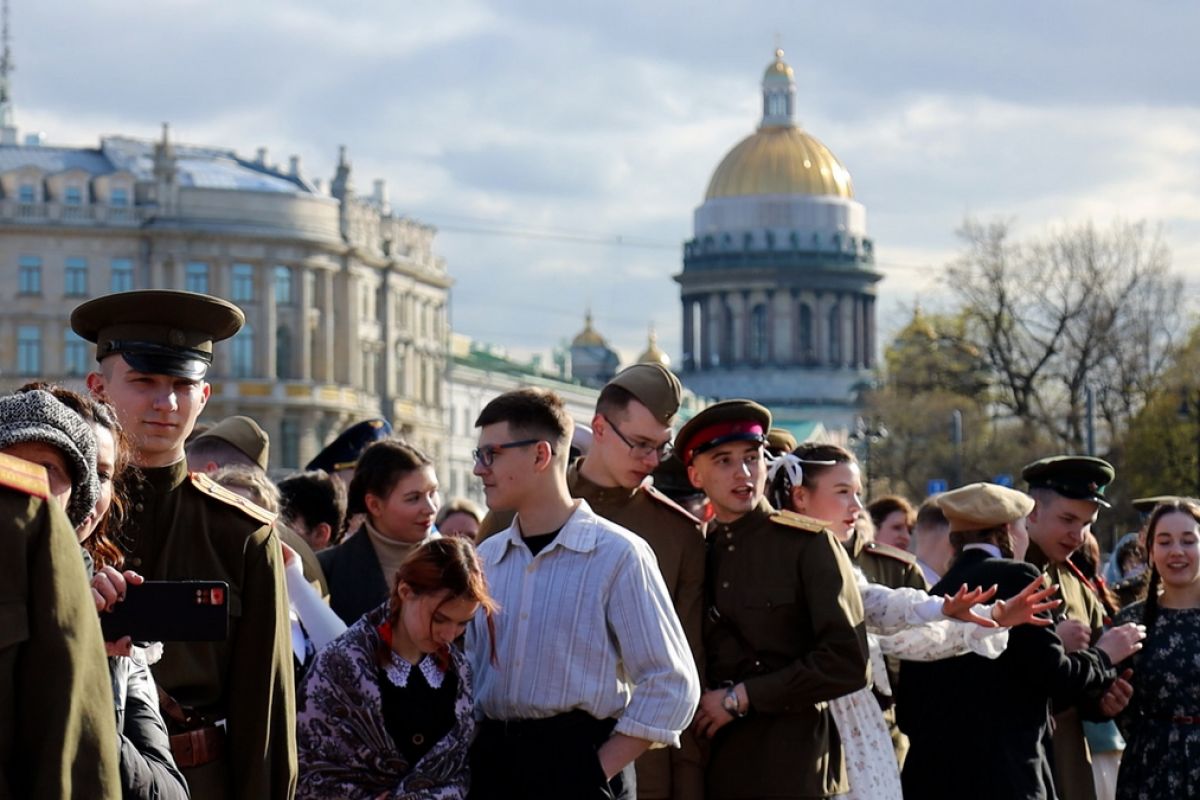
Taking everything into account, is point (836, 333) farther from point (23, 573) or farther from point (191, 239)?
point (23, 573)

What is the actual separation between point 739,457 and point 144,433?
2.34 m

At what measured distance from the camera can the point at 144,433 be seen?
5539mm

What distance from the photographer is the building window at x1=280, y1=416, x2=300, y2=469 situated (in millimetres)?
94625

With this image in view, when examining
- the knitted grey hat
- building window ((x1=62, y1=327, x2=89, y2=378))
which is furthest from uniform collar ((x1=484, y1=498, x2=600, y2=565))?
building window ((x1=62, y1=327, x2=89, y2=378))

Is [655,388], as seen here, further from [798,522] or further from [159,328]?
[159,328]

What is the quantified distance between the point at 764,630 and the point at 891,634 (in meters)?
0.65

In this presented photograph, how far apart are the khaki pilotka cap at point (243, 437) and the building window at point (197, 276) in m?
86.3

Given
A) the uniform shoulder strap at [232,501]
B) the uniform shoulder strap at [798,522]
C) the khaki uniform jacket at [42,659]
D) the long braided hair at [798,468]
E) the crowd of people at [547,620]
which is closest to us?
the khaki uniform jacket at [42,659]

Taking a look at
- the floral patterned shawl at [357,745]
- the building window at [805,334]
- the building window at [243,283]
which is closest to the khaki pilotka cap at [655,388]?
the floral patterned shawl at [357,745]

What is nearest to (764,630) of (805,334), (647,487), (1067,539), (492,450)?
(647,487)

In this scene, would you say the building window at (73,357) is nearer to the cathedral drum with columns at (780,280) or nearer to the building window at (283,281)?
the building window at (283,281)

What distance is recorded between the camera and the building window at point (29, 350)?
9044cm

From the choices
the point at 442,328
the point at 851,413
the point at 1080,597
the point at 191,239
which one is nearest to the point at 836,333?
the point at 851,413

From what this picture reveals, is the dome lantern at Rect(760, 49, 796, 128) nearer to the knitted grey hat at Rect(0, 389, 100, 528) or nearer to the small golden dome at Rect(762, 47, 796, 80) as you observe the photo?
the small golden dome at Rect(762, 47, 796, 80)
